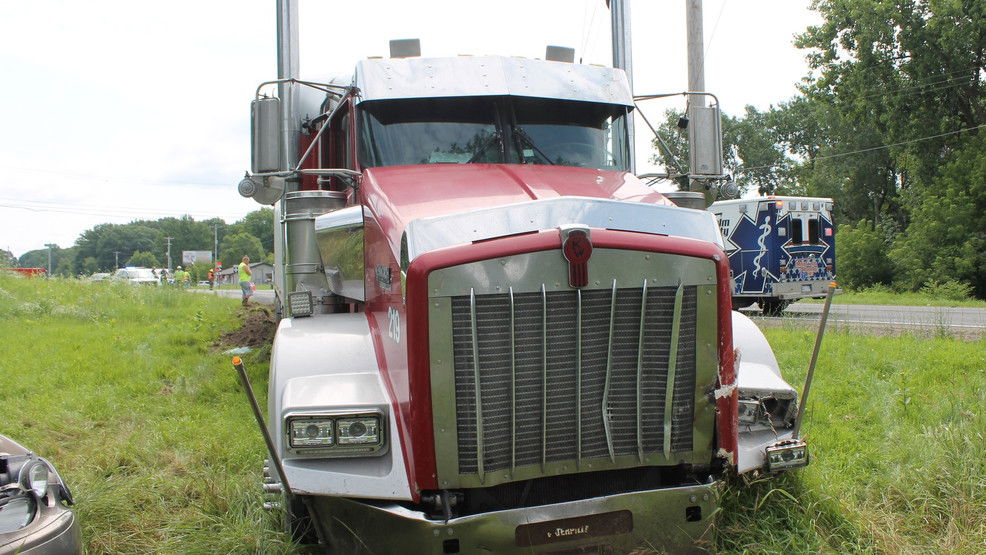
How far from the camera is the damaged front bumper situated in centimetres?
312

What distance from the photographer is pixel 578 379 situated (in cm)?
329

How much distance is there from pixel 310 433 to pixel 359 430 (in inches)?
8.2

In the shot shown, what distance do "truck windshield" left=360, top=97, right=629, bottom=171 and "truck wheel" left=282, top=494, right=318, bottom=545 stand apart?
2214mm

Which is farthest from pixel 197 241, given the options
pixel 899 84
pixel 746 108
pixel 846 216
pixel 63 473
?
pixel 63 473

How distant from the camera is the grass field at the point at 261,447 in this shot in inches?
155

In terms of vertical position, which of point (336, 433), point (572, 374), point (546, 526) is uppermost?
point (572, 374)

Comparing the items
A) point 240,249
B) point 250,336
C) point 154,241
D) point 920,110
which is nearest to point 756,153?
point 920,110

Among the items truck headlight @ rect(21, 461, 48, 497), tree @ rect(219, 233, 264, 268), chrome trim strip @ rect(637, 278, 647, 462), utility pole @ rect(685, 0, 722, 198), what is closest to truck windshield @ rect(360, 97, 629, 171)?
utility pole @ rect(685, 0, 722, 198)

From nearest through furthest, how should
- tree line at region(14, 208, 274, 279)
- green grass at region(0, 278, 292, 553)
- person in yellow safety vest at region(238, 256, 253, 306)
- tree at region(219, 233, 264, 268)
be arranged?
1. green grass at region(0, 278, 292, 553)
2. person in yellow safety vest at region(238, 256, 253, 306)
3. tree at region(219, 233, 264, 268)
4. tree line at region(14, 208, 274, 279)

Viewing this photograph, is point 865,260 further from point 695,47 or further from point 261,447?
point 261,447

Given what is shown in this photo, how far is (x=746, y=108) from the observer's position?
54719 millimetres

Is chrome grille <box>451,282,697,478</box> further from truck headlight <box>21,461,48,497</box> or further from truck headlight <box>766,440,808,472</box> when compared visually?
truck headlight <box>21,461,48,497</box>

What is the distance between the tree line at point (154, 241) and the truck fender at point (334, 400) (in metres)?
117

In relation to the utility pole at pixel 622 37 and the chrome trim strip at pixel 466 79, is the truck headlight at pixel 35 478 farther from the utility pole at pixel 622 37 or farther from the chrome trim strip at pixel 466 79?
the utility pole at pixel 622 37
